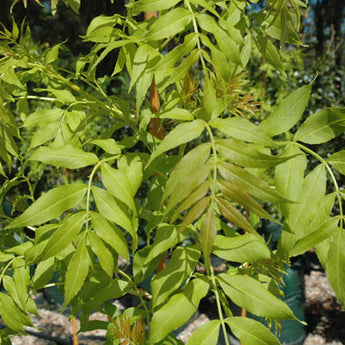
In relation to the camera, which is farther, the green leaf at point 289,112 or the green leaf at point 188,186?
the green leaf at point 289,112

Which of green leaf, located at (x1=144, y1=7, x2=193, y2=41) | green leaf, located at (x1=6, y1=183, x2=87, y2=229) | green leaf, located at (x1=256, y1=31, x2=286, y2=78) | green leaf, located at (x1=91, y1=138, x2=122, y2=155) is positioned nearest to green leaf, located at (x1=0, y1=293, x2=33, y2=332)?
green leaf, located at (x1=6, y1=183, x2=87, y2=229)

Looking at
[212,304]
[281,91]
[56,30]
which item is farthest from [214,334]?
[56,30]

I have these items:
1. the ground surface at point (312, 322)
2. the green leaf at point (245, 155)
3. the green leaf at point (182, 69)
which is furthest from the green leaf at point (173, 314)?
the ground surface at point (312, 322)

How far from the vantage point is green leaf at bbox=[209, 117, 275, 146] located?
1.80ft

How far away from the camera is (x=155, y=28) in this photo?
587mm

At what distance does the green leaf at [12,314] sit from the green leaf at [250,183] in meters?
0.55

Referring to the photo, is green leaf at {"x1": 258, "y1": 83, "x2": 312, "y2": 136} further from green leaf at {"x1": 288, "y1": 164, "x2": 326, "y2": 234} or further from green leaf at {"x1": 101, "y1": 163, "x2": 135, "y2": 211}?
green leaf at {"x1": 101, "y1": 163, "x2": 135, "y2": 211}

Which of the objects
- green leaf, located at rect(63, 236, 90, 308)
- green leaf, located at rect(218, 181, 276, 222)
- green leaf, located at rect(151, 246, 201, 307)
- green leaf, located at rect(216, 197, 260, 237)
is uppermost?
green leaf, located at rect(218, 181, 276, 222)

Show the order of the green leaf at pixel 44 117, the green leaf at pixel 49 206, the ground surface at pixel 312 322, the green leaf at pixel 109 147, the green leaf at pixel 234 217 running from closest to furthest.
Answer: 1. the green leaf at pixel 234 217
2. the green leaf at pixel 49 206
3. the green leaf at pixel 109 147
4. the green leaf at pixel 44 117
5. the ground surface at pixel 312 322

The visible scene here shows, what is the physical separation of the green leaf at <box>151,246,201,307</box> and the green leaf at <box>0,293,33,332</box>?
363 mm

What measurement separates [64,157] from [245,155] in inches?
12.0

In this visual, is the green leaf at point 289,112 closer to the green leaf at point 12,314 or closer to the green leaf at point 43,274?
the green leaf at point 43,274

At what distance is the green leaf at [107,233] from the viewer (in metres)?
0.59

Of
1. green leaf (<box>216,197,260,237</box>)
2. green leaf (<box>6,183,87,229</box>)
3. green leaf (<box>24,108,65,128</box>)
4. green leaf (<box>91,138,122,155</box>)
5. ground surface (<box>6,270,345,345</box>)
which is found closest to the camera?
green leaf (<box>216,197,260,237</box>)
